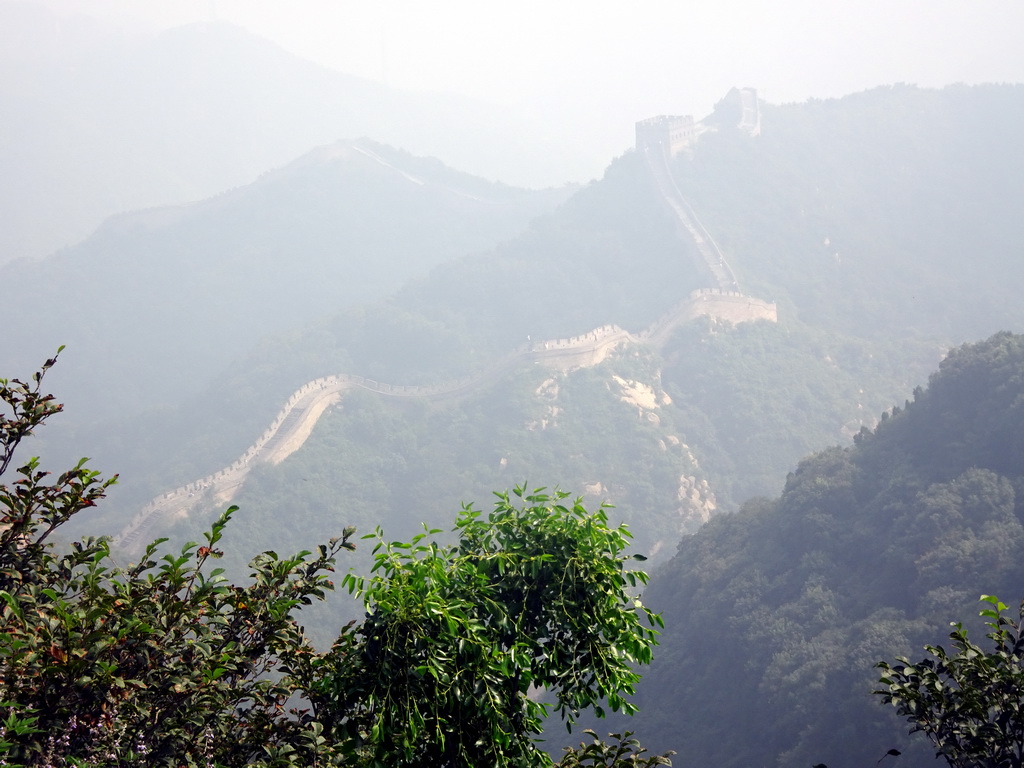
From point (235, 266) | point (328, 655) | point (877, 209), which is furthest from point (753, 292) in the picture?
point (328, 655)

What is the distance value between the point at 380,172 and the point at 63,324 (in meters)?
36.2

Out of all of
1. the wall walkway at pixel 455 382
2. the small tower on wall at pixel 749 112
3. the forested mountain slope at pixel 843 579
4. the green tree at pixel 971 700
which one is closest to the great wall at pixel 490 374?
the wall walkway at pixel 455 382

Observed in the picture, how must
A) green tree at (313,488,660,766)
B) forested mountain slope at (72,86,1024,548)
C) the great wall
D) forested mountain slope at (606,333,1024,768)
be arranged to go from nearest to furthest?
green tree at (313,488,660,766) < forested mountain slope at (606,333,1024,768) < the great wall < forested mountain slope at (72,86,1024,548)

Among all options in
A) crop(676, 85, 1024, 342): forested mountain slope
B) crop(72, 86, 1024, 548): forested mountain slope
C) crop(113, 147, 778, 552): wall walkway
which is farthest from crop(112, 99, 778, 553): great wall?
crop(676, 85, 1024, 342): forested mountain slope

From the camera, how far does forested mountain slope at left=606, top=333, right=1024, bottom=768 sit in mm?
26156

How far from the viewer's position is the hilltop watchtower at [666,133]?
2890 inches

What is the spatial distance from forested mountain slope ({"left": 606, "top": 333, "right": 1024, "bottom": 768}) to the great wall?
19.5 metres

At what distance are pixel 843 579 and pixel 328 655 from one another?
2779 centimetres

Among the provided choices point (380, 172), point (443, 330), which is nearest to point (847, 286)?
point (443, 330)

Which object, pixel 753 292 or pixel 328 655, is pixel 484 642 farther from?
pixel 753 292

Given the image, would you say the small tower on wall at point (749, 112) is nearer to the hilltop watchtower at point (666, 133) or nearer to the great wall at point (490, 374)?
the hilltop watchtower at point (666, 133)

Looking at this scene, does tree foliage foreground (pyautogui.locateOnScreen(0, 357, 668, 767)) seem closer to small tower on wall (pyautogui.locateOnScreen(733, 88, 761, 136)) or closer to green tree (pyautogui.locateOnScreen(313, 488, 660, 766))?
green tree (pyautogui.locateOnScreen(313, 488, 660, 766))

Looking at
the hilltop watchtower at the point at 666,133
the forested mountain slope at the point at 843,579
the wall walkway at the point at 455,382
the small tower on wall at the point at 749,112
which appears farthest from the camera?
the small tower on wall at the point at 749,112

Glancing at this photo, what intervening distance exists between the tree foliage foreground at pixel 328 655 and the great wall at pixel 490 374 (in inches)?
1327
